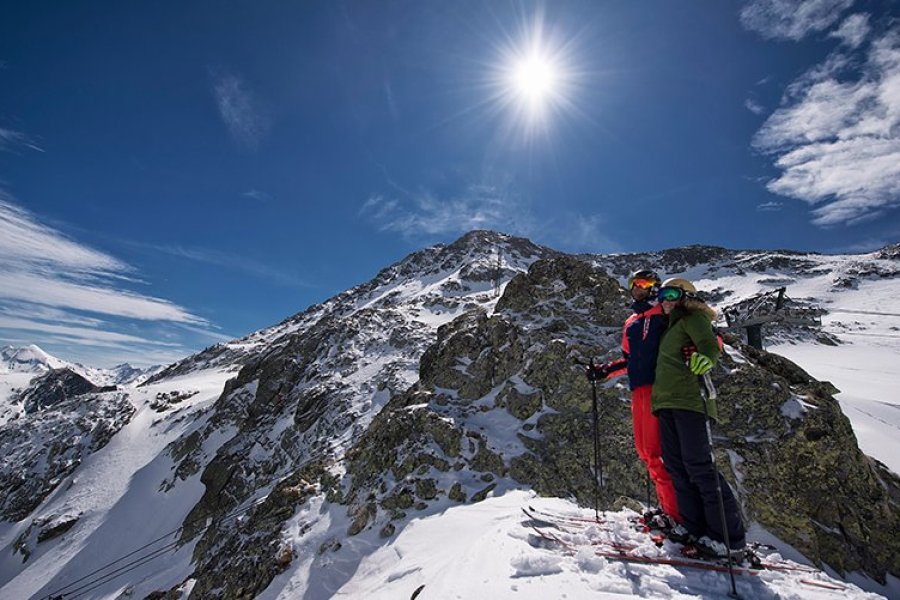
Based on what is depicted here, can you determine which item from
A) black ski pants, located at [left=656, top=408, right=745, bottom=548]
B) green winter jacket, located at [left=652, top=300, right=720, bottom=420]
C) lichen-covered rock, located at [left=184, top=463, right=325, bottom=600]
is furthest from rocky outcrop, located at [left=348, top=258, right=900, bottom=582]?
green winter jacket, located at [left=652, top=300, right=720, bottom=420]

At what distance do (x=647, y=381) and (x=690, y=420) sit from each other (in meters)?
0.86

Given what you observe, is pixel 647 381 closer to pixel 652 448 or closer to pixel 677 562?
pixel 652 448

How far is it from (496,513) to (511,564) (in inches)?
143

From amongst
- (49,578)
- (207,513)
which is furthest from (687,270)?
(49,578)

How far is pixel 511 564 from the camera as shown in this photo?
453 cm

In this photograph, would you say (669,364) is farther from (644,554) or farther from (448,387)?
(448,387)

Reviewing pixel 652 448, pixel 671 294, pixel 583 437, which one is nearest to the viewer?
pixel 671 294

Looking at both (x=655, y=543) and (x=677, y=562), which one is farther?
(x=655, y=543)

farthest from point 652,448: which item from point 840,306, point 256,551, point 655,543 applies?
point 840,306

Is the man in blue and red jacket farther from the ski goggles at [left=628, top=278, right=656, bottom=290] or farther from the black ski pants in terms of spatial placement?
the black ski pants

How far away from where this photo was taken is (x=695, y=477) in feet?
14.8

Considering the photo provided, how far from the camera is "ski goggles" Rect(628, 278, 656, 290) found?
6125 millimetres

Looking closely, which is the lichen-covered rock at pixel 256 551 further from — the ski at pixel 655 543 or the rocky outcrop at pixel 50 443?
the rocky outcrop at pixel 50 443

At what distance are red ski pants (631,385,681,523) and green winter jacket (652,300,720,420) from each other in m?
0.46
